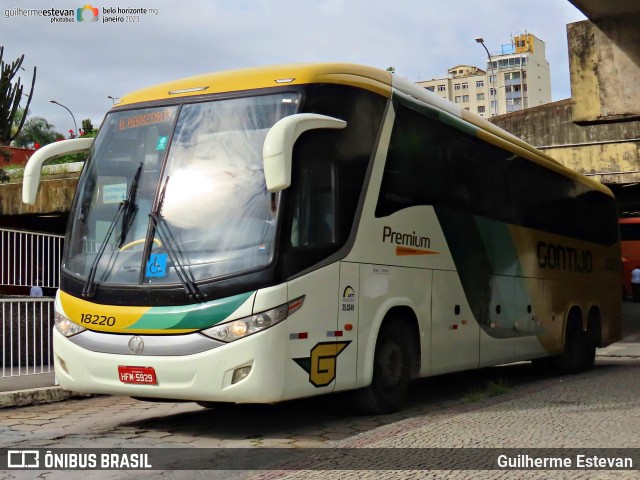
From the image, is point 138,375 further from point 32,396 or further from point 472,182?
point 472,182

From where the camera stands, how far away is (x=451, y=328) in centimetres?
1040

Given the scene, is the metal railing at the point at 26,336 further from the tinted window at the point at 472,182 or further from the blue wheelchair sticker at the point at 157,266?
the tinted window at the point at 472,182

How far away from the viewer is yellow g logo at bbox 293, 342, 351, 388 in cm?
771

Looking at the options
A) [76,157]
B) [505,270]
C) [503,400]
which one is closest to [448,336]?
[503,400]

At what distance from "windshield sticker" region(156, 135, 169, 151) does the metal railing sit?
17.7 ft

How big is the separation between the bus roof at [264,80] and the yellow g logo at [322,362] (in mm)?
2474

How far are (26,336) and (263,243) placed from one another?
648 centimetres

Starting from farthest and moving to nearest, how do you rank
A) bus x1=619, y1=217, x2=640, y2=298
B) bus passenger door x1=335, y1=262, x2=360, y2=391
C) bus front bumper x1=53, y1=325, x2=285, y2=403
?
bus x1=619, y1=217, x2=640, y2=298 → bus passenger door x1=335, y1=262, x2=360, y2=391 → bus front bumper x1=53, y1=325, x2=285, y2=403

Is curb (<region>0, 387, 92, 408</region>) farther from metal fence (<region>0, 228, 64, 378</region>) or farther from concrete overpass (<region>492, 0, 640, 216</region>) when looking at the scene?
concrete overpass (<region>492, 0, 640, 216</region>)

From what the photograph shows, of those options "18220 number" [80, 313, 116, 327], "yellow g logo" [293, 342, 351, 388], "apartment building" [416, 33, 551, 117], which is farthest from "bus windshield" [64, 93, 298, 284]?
"apartment building" [416, 33, 551, 117]

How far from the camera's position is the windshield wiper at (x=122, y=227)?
796cm

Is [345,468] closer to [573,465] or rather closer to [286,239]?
[573,465]

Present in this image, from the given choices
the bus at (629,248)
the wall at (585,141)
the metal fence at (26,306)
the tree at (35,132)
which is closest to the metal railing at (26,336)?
the metal fence at (26,306)

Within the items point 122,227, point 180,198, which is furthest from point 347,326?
point 122,227
